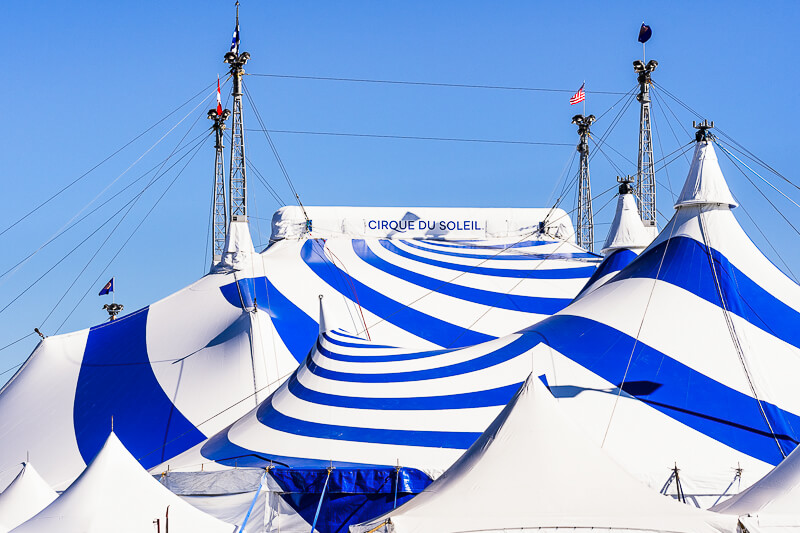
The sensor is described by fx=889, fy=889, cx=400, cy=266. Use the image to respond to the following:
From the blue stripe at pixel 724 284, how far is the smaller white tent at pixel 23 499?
4690 millimetres

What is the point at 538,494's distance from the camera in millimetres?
4418

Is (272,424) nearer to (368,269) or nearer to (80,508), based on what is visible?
(80,508)

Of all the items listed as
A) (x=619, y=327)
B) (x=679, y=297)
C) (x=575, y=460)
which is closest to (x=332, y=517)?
(x=575, y=460)

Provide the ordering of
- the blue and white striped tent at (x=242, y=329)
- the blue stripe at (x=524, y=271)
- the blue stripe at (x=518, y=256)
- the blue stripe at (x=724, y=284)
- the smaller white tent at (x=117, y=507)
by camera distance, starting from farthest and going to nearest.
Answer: the blue stripe at (x=518, y=256) < the blue stripe at (x=524, y=271) < the blue and white striped tent at (x=242, y=329) < the blue stripe at (x=724, y=284) < the smaller white tent at (x=117, y=507)

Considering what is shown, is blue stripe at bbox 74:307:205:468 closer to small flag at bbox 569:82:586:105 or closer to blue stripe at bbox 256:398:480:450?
blue stripe at bbox 256:398:480:450

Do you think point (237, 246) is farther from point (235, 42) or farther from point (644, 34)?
point (644, 34)

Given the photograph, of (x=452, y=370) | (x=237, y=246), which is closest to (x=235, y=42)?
(x=237, y=246)

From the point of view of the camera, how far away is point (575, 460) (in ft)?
14.9

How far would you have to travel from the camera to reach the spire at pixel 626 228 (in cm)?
964

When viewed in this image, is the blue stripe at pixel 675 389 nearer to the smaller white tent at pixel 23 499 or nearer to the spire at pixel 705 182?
the spire at pixel 705 182

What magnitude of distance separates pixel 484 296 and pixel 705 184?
3951mm

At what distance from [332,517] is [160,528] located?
115 cm

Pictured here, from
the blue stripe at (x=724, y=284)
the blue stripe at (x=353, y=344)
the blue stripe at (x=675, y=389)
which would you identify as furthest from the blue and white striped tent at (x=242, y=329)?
the blue stripe at (x=724, y=284)

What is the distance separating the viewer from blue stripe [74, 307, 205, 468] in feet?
26.8
